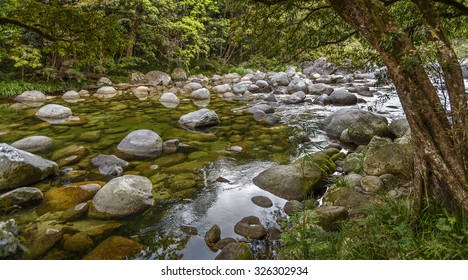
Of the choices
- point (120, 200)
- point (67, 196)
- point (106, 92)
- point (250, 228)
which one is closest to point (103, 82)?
point (106, 92)

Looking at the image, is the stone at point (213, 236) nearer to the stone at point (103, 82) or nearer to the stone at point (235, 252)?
the stone at point (235, 252)

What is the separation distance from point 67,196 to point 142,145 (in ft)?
7.79

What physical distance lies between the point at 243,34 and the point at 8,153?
466 centimetres

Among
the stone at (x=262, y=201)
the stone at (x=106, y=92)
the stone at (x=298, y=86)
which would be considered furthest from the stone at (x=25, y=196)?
the stone at (x=298, y=86)

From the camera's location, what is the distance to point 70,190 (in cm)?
495

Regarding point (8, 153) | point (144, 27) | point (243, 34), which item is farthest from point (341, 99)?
point (144, 27)

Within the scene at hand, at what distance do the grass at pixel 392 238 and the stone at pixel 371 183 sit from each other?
1431mm

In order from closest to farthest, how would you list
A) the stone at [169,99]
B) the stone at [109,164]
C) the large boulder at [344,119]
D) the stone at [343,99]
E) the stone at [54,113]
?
the stone at [109,164], the large boulder at [344,119], the stone at [54,113], the stone at [343,99], the stone at [169,99]

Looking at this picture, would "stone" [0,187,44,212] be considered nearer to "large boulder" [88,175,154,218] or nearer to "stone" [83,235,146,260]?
"large boulder" [88,175,154,218]

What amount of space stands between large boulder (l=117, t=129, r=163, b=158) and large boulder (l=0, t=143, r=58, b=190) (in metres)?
1.80

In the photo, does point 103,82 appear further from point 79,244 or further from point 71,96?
point 79,244

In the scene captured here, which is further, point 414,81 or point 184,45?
point 184,45

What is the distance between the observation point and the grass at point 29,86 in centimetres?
1432
